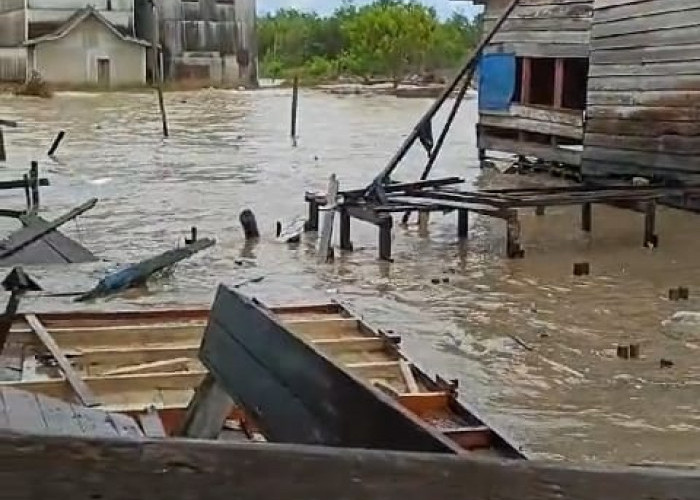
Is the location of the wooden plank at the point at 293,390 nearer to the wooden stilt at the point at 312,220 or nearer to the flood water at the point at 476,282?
the flood water at the point at 476,282

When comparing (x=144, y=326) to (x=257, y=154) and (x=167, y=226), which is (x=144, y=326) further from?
(x=257, y=154)

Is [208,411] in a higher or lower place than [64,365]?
higher

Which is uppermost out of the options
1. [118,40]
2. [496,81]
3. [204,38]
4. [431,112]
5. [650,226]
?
[204,38]

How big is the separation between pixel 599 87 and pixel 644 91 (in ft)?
4.19

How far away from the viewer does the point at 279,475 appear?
5.91 feet

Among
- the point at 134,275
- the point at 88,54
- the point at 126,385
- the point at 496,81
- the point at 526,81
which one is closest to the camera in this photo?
the point at 126,385

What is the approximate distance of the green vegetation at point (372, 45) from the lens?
246 feet

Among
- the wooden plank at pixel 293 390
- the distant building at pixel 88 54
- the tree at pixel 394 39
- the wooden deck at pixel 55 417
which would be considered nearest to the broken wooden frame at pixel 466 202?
the wooden deck at pixel 55 417

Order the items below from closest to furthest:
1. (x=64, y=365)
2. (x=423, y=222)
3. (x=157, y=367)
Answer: (x=64, y=365) < (x=157, y=367) < (x=423, y=222)

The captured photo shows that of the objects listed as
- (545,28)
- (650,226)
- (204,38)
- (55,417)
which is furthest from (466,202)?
(204,38)

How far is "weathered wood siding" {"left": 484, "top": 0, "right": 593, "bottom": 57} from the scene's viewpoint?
61.9 ft

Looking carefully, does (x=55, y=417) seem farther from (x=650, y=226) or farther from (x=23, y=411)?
(x=650, y=226)

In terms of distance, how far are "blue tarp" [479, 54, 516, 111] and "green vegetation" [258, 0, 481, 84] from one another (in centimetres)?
4806

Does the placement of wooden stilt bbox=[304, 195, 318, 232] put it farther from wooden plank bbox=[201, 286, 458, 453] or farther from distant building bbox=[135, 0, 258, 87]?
distant building bbox=[135, 0, 258, 87]
